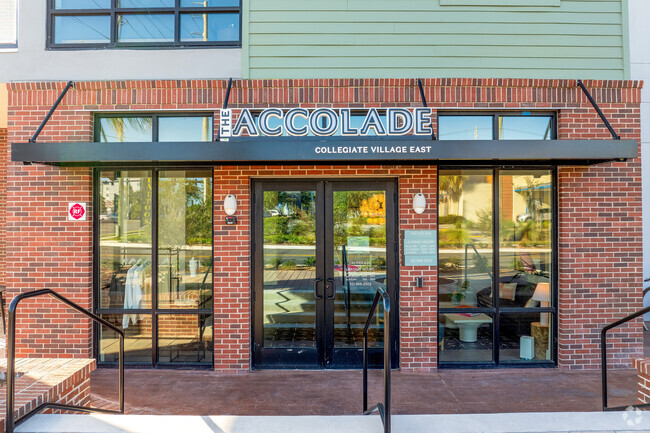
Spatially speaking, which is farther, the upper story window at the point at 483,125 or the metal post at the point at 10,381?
the upper story window at the point at 483,125

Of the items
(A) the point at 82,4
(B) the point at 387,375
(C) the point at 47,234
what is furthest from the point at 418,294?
(A) the point at 82,4

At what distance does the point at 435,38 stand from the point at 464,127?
4.28ft

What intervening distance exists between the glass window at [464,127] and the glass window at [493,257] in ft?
1.63

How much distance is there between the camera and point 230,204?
18.8 ft

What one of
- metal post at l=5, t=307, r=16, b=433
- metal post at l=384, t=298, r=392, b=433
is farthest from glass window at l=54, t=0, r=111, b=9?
metal post at l=384, t=298, r=392, b=433

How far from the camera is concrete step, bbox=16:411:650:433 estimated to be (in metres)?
3.31

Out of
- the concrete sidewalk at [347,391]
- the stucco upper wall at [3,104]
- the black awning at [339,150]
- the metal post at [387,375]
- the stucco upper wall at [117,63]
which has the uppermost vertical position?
the stucco upper wall at [117,63]

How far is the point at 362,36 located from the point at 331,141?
1953 mm

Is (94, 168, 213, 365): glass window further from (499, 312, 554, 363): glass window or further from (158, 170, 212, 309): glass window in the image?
(499, 312, 554, 363): glass window

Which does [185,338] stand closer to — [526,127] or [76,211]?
[76,211]

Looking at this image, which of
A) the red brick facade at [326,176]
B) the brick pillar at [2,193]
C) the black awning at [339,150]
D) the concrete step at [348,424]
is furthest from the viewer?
the brick pillar at [2,193]

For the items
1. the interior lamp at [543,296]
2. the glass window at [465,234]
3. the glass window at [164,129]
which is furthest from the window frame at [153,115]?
the interior lamp at [543,296]

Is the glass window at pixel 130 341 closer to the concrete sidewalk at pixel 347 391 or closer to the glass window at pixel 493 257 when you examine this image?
the concrete sidewalk at pixel 347 391

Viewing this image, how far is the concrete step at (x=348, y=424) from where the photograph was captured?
130 inches
